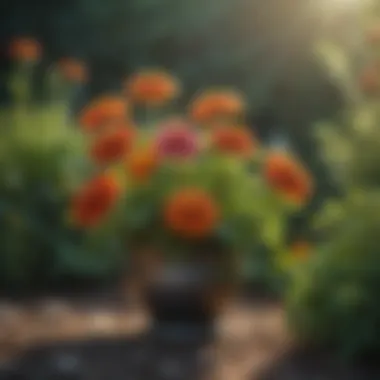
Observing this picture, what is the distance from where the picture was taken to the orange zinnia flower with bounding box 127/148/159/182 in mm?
4273

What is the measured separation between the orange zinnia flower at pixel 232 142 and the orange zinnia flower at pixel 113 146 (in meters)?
0.35

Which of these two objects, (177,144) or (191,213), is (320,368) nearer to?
(191,213)

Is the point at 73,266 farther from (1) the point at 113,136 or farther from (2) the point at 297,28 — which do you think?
(2) the point at 297,28

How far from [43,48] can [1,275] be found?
7.99ft

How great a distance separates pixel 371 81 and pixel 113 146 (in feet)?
3.35

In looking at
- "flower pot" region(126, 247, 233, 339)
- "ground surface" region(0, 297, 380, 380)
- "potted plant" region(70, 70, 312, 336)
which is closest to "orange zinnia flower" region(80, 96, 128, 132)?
"potted plant" region(70, 70, 312, 336)

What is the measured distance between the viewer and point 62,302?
497 cm

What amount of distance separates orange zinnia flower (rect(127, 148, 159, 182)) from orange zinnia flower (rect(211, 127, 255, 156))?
246 millimetres

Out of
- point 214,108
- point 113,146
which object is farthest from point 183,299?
point 214,108

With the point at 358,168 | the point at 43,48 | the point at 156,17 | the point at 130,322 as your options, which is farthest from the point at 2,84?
the point at 358,168

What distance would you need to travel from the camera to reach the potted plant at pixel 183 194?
4.23 m

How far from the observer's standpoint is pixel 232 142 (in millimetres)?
4215

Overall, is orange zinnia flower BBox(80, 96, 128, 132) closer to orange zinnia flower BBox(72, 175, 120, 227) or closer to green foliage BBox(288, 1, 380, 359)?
orange zinnia flower BBox(72, 175, 120, 227)

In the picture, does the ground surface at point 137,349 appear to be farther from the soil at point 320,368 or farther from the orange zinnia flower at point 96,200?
the orange zinnia flower at point 96,200
